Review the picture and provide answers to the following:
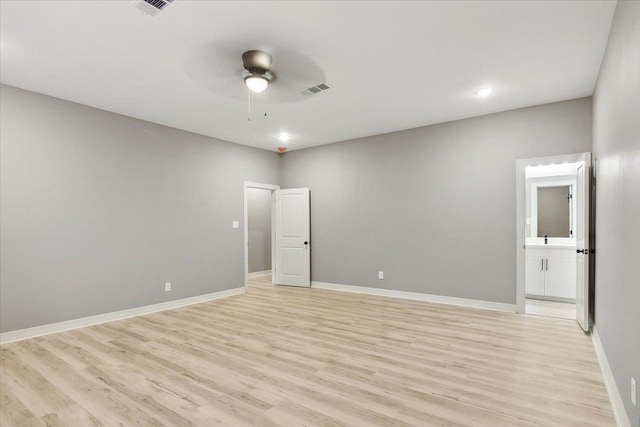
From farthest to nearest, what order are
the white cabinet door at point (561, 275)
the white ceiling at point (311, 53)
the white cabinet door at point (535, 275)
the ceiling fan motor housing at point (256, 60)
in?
1. the white cabinet door at point (535, 275)
2. the white cabinet door at point (561, 275)
3. the ceiling fan motor housing at point (256, 60)
4. the white ceiling at point (311, 53)

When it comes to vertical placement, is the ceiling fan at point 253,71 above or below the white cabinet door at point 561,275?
above

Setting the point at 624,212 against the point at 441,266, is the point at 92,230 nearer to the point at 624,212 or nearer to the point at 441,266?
the point at 441,266

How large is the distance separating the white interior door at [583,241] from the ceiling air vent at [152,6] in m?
4.62

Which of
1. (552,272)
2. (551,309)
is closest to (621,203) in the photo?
(551,309)

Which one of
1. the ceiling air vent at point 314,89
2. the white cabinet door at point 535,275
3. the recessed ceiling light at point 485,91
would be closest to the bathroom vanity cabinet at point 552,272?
the white cabinet door at point 535,275

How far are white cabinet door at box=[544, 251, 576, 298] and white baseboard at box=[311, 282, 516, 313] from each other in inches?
49.7

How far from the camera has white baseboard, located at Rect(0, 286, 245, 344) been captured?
379 centimetres

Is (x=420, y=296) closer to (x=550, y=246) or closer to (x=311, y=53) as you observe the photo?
(x=550, y=246)

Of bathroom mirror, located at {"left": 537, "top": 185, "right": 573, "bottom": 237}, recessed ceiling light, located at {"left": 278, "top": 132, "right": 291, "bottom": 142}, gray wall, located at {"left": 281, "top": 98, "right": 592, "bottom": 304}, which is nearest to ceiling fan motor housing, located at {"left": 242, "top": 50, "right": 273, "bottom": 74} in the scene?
recessed ceiling light, located at {"left": 278, "top": 132, "right": 291, "bottom": 142}

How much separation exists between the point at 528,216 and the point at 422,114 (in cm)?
313

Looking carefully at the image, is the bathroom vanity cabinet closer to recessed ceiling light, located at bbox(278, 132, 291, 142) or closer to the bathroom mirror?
the bathroom mirror

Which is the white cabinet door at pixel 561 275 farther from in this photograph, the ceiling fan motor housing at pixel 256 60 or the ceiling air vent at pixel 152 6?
the ceiling air vent at pixel 152 6

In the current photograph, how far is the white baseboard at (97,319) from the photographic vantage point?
379 centimetres

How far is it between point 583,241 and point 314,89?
3627mm
